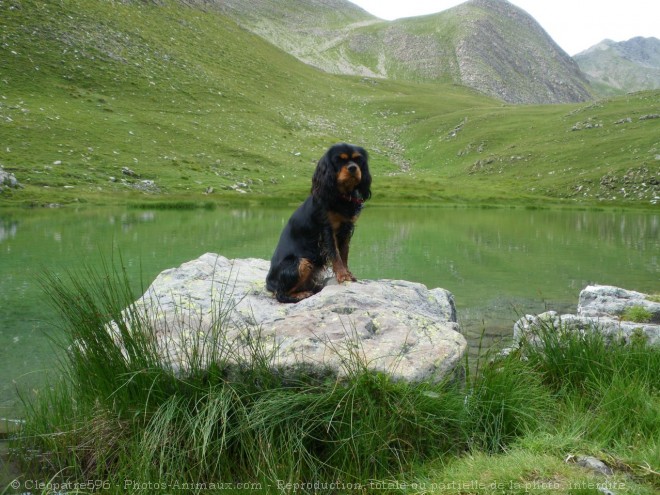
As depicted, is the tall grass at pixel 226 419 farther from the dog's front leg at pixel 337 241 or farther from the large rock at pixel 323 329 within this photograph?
the dog's front leg at pixel 337 241

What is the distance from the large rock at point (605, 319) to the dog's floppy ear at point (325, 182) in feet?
9.84

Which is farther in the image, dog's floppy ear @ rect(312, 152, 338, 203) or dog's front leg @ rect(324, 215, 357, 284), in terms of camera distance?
dog's front leg @ rect(324, 215, 357, 284)

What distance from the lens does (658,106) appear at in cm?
7406

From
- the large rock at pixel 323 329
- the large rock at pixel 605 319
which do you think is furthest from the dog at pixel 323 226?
the large rock at pixel 605 319

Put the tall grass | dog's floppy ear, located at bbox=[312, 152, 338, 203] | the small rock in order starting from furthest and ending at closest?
the small rock, dog's floppy ear, located at bbox=[312, 152, 338, 203], the tall grass

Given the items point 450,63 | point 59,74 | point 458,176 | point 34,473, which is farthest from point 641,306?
point 450,63

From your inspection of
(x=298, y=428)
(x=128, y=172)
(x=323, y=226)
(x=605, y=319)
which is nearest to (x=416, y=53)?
(x=128, y=172)

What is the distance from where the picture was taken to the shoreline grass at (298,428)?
388 centimetres

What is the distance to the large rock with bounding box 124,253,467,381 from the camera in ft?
15.3

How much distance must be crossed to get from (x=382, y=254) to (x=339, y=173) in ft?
44.4

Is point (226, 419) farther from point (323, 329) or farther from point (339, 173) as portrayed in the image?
point (339, 173)

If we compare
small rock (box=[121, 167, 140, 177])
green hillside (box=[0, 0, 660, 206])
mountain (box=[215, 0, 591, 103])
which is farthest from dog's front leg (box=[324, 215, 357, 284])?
mountain (box=[215, 0, 591, 103])

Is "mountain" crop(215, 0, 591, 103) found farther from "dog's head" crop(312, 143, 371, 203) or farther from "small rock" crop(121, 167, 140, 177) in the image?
"dog's head" crop(312, 143, 371, 203)

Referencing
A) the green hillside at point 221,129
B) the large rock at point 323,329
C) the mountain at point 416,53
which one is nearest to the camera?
the large rock at point 323,329
